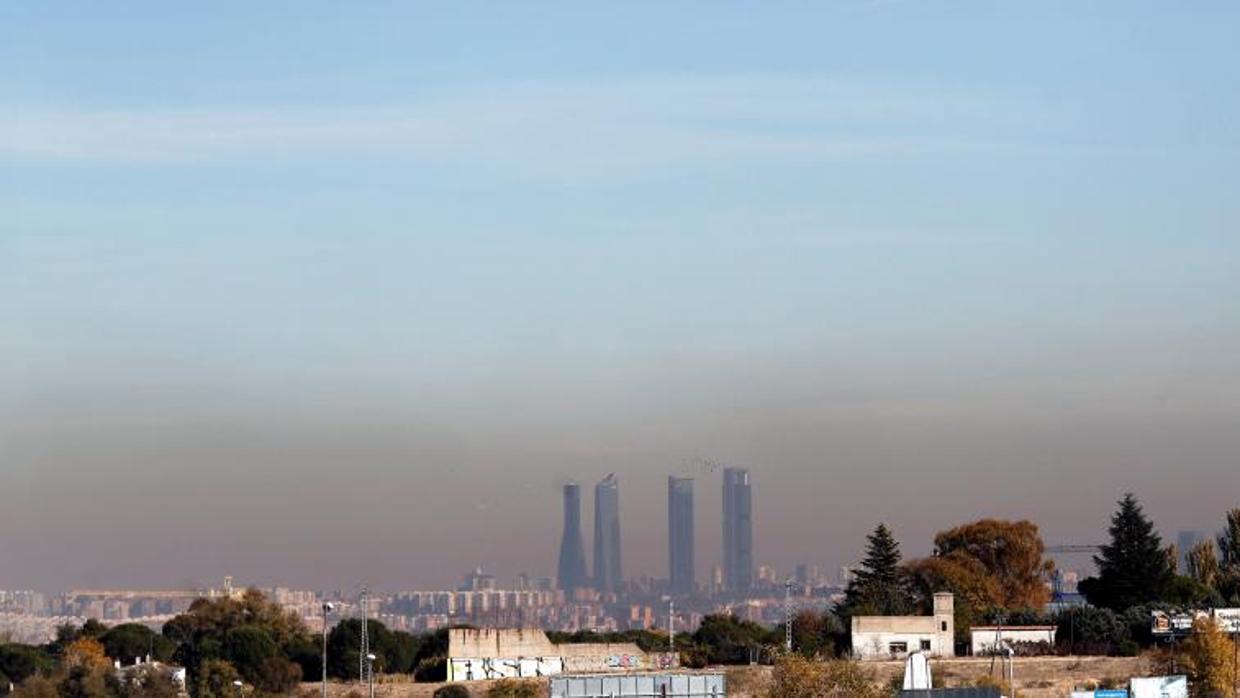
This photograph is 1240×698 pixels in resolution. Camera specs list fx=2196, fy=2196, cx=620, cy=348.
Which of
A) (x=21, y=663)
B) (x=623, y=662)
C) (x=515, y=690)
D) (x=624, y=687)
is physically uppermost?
(x=624, y=687)

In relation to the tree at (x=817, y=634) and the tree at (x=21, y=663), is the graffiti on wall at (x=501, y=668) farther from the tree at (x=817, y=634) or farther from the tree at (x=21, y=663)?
the tree at (x=21, y=663)

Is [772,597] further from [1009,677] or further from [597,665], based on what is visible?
[1009,677]

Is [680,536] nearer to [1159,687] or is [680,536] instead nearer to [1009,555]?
[1009,555]

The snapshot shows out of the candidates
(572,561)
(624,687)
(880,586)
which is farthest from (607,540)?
(624,687)

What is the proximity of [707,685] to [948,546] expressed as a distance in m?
68.9

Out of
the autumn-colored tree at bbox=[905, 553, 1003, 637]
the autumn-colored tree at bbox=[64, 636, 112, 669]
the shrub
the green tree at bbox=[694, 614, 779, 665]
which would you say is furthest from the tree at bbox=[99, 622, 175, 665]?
the autumn-colored tree at bbox=[905, 553, 1003, 637]

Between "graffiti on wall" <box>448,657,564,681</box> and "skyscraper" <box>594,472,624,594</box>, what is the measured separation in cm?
6134

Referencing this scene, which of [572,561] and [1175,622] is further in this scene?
[572,561]

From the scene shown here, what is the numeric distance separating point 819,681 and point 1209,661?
18872 millimetres

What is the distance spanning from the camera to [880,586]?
377ft

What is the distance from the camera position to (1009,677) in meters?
87.8

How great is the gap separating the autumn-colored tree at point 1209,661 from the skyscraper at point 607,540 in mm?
74732

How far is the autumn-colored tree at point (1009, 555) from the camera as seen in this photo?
119 m

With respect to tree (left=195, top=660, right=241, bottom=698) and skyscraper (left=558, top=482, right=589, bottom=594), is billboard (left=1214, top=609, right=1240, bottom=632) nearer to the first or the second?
tree (left=195, top=660, right=241, bottom=698)
